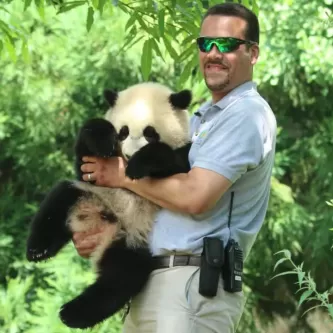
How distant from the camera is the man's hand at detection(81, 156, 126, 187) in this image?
9.63ft

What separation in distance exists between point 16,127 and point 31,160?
1.28 ft

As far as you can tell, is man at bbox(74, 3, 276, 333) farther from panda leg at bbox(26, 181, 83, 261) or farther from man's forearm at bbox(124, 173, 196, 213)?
panda leg at bbox(26, 181, 83, 261)

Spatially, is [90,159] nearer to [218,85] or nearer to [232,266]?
[218,85]

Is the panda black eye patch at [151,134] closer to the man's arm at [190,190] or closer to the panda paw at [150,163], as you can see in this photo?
the panda paw at [150,163]

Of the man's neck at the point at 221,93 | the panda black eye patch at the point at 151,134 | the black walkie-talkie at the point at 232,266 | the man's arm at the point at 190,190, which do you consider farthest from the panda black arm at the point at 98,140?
the black walkie-talkie at the point at 232,266

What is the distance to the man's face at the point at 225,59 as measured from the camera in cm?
280

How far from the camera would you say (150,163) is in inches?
110

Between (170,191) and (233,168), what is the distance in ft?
0.77

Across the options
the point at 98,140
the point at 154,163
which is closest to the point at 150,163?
the point at 154,163

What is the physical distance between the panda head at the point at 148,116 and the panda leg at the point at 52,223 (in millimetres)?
318

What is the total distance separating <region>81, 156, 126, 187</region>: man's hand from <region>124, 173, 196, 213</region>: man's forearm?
0.25ft

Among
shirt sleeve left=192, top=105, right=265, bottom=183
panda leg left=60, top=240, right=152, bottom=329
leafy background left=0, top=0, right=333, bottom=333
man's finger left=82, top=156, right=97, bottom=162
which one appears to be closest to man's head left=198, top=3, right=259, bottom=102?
shirt sleeve left=192, top=105, right=265, bottom=183

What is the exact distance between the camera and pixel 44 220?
322cm

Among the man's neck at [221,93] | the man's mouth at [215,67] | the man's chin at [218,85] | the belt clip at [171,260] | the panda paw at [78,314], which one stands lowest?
the panda paw at [78,314]
